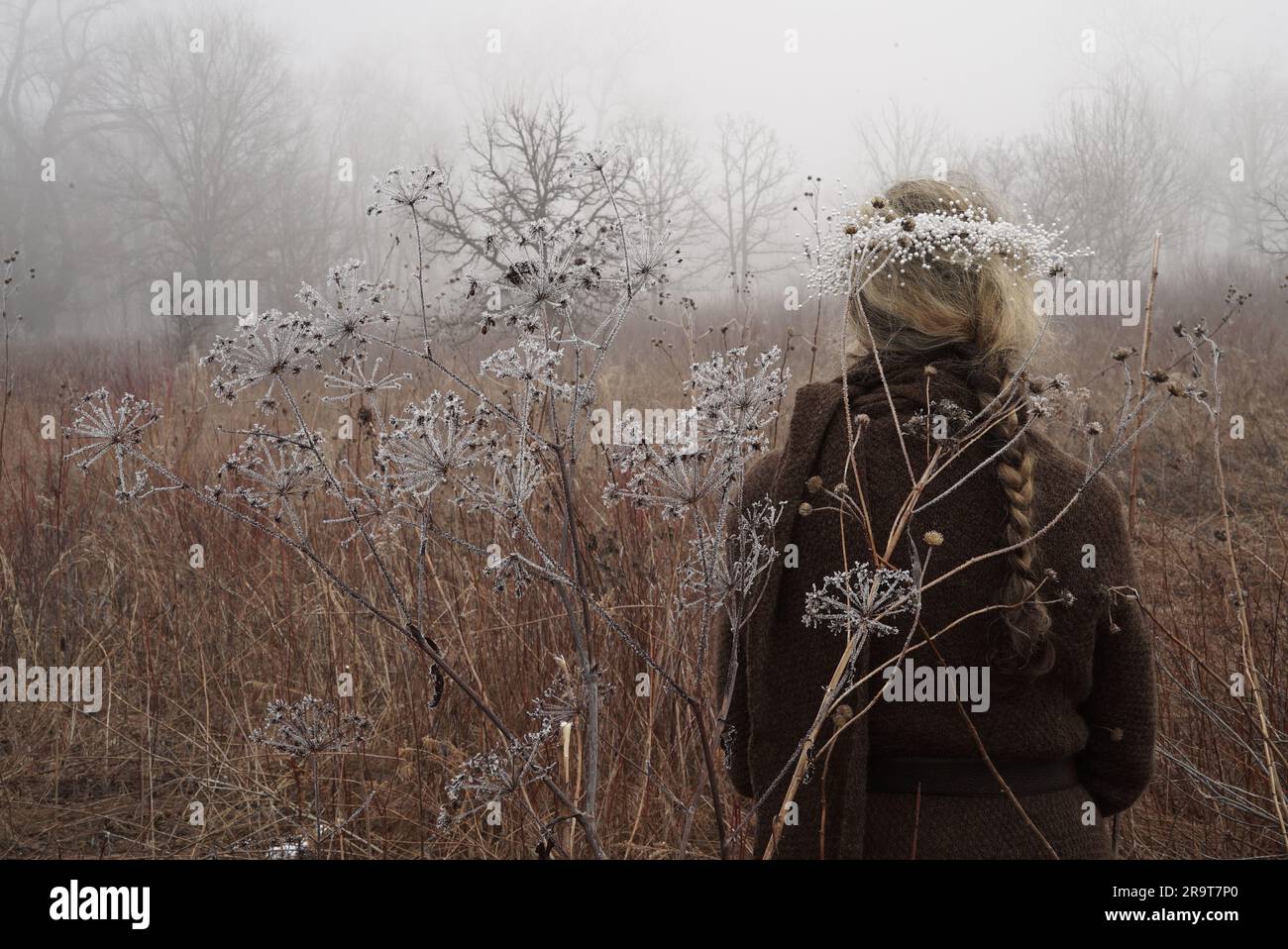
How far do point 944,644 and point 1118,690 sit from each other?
1.16 ft

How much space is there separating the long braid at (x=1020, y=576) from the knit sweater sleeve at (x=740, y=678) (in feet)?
1.28

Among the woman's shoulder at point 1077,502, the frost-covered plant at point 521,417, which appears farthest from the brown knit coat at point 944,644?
the frost-covered plant at point 521,417

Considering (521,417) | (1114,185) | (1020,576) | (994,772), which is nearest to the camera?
(521,417)

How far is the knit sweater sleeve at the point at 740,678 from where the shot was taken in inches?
70.3

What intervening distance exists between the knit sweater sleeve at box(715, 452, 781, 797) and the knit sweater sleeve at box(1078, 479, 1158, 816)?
1.82ft

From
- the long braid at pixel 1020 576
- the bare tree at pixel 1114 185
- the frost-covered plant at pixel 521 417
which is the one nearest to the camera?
the frost-covered plant at pixel 521 417

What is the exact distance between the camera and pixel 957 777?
5.58 ft

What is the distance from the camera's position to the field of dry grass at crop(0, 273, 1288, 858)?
2783mm

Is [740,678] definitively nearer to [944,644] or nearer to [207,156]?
[944,644]

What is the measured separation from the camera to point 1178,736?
332cm

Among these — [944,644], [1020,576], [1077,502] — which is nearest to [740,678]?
[944,644]

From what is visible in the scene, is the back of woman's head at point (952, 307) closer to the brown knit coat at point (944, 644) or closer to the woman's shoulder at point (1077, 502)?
the brown knit coat at point (944, 644)
